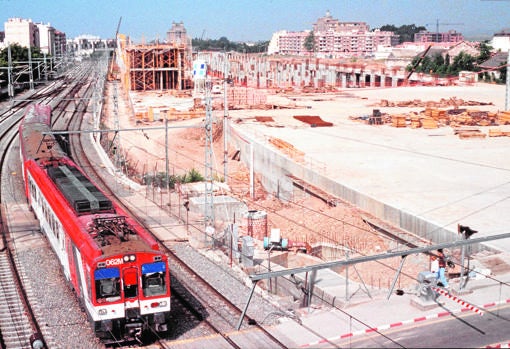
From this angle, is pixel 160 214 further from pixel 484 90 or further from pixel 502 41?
pixel 502 41

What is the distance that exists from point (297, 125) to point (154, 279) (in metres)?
37.0

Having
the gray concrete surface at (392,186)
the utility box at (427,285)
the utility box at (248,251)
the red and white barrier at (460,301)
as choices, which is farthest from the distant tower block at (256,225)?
the utility box at (427,285)

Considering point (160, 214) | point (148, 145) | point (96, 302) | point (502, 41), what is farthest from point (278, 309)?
point (502, 41)

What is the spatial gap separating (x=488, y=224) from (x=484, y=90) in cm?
5948

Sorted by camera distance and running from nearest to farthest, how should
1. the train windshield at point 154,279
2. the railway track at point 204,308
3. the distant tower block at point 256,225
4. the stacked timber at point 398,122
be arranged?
the train windshield at point 154,279
the railway track at point 204,308
the distant tower block at point 256,225
the stacked timber at point 398,122

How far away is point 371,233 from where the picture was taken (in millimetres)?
23781

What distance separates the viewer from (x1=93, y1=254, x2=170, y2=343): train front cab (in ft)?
40.7

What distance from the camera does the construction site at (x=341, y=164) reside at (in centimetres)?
2334

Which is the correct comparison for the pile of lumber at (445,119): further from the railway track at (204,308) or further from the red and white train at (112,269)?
the red and white train at (112,269)

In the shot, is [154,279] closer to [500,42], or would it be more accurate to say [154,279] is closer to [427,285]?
[427,285]

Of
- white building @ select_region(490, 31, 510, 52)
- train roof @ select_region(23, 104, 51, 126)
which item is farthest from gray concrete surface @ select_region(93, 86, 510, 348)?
white building @ select_region(490, 31, 510, 52)

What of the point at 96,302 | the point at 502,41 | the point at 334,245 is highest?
the point at 502,41

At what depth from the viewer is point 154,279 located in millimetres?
12758

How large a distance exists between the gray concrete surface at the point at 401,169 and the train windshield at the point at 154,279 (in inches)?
435
